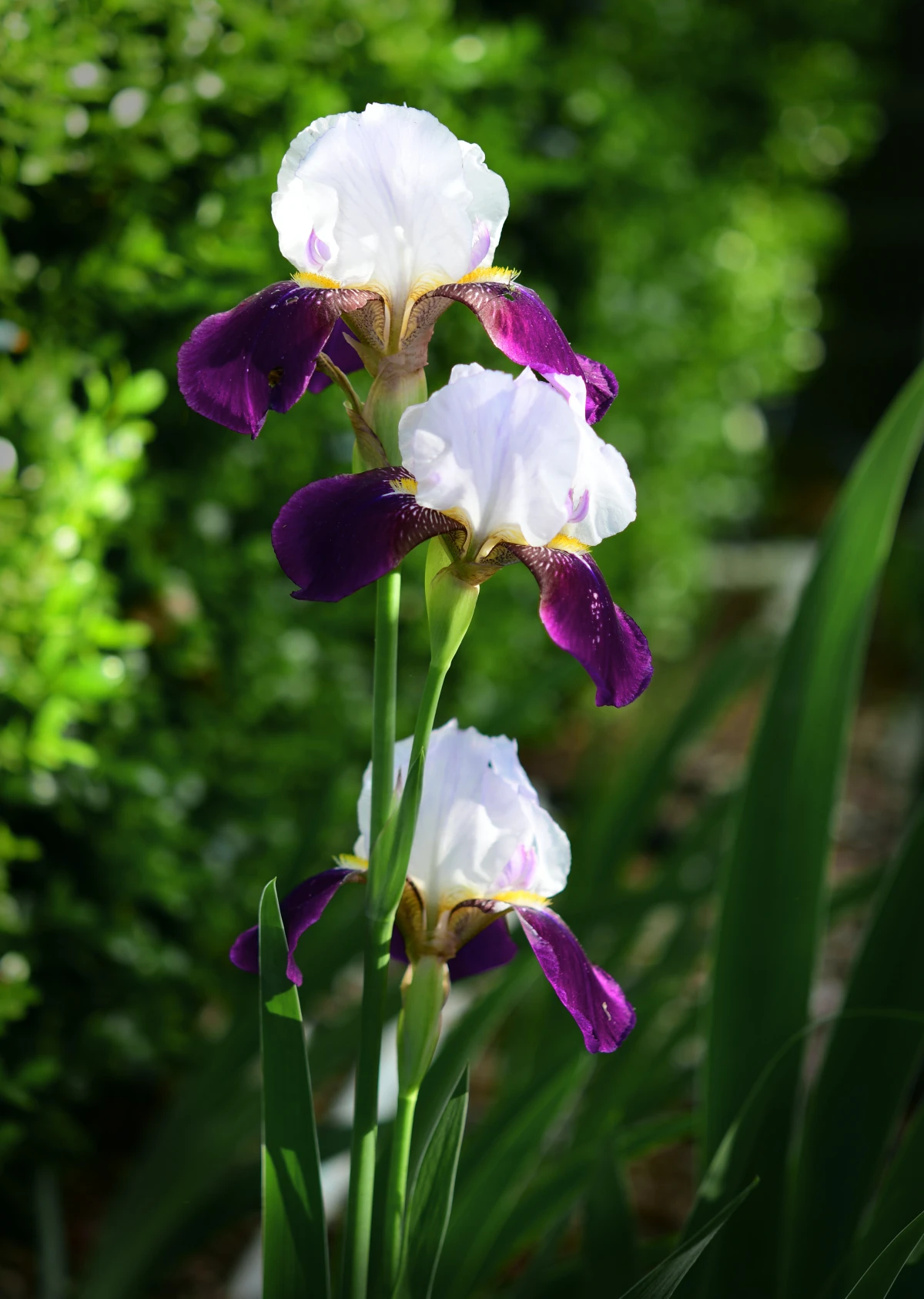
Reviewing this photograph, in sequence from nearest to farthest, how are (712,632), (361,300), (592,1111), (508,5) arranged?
(361,300) < (592,1111) < (508,5) < (712,632)

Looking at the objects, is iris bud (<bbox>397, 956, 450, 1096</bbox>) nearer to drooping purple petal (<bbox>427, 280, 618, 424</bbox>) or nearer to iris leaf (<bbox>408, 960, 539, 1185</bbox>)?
iris leaf (<bbox>408, 960, 539, 1185</bbox>)

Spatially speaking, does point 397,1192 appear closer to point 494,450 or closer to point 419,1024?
point 419,1024

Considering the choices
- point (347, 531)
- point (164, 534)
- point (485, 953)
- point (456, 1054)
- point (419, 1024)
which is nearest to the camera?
point (347, 531)

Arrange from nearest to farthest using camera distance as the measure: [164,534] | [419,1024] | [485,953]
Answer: [419,1024] < [485,953] < [164,534]

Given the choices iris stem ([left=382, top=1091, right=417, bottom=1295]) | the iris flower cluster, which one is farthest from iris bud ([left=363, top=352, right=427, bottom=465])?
iris stem ([left=382, top=1091, right=417, bottom=1295])

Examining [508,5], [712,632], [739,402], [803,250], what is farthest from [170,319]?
[803,250]

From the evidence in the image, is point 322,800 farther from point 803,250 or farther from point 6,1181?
point 803,250

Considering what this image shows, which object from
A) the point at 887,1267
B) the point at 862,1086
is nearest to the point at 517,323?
the point at 887,1267
